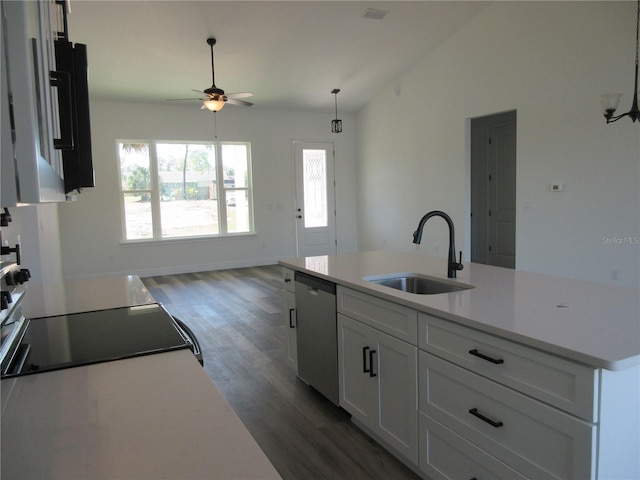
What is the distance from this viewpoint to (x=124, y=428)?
2.70ft

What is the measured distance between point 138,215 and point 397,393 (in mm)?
6311

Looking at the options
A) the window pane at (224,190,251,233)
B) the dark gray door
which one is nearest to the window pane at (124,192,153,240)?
the window pane at (224,190,251,233)

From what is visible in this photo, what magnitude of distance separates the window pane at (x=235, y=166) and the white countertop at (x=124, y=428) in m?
6.99

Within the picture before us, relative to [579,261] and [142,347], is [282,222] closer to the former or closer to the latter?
[579,261]

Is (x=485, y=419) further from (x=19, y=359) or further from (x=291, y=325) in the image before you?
(x=291, y=325)

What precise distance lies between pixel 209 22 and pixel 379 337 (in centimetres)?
426

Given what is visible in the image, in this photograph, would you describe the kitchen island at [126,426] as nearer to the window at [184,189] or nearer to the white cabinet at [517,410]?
the white cabinet at [517,410]

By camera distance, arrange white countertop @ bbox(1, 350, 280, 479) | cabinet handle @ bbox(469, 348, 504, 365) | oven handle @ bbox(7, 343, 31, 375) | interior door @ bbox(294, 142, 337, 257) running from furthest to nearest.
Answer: interior door @ bbox(294, 142, 337, 257) → cabinet handle @ bbox(469, 348, 504, 365) → oven handle @ bbox(7, 343, 31, 375) → white countertop @ bbox(1, 350, 280, 479)

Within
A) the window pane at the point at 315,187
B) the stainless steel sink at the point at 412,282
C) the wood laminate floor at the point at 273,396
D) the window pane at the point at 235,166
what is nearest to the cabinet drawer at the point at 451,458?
the wood laminate floor at the point at 273,396

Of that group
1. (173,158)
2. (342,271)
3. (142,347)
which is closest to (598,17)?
(342,271)

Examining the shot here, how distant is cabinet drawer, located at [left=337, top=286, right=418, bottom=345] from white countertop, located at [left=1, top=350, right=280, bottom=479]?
102 cm

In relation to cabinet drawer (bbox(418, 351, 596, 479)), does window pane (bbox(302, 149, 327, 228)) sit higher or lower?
higher

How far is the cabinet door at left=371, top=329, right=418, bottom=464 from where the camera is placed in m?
1.91

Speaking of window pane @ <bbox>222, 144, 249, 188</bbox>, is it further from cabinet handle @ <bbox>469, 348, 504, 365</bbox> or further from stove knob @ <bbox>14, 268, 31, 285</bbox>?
cabinet handle @ <bbox>469, 348, 504, 365</bbox>
